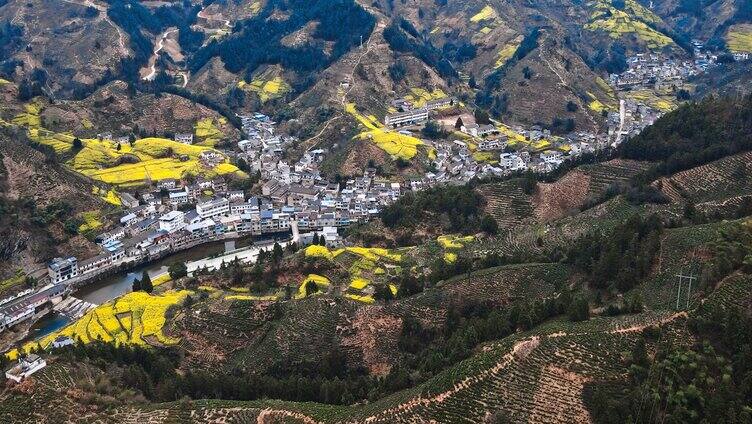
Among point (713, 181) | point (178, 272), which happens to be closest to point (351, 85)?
point (178, 272)

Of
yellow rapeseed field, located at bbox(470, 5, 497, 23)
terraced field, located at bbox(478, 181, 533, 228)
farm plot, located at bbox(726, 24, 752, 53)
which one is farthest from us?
yellow rapeseed field, located at bbox(470, 5, 497, 23)

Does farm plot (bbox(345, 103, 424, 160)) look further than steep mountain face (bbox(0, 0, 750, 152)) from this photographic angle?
No

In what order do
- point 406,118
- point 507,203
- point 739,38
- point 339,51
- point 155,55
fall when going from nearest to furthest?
point 507,203
point 406,118
point 339,51
point 155,55
point 739,38

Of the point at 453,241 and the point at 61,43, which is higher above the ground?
the point at 61,43

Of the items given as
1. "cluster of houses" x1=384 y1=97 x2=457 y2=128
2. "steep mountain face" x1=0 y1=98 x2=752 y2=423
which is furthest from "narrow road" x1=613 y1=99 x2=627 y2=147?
"steep mountain face" x1=0 y1=98 x2=752 y2=423

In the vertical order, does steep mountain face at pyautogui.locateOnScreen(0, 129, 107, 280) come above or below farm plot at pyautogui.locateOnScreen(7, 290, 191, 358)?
above

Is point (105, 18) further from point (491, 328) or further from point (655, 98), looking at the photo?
point (491, 328)

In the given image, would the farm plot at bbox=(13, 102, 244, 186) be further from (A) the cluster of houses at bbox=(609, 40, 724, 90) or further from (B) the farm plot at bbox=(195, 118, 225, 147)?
(A) the cluster of houses at bbox=(609, 40, 724, 90)

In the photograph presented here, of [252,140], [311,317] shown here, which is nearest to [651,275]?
[311,317]
